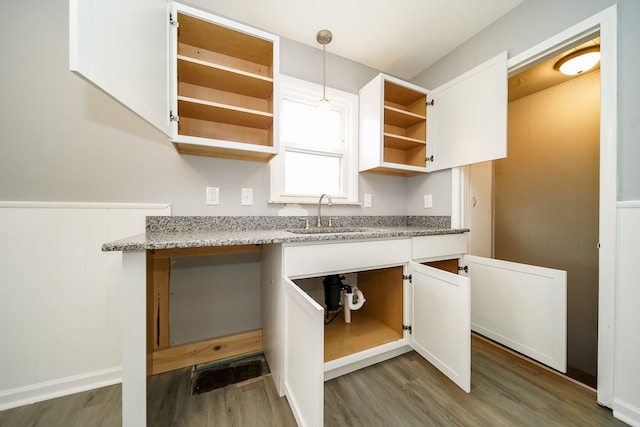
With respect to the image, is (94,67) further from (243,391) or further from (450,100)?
(450,100)

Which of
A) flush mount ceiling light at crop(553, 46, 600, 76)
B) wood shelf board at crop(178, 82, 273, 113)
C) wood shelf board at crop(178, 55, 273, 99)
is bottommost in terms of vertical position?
wood shelf board at crop(178, 82, 273, 113)

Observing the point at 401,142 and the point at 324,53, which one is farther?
the point at 401,142

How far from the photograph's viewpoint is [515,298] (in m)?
1.51

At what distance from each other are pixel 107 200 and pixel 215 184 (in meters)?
0.58

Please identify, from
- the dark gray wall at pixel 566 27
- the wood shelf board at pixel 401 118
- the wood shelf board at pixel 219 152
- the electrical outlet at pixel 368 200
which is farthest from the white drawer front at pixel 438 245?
the wood shelf board at pixel 219 152

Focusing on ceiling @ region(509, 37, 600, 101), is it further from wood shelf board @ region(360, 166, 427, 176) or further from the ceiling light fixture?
the ceiling light fixture

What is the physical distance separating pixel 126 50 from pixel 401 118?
75.3 inches

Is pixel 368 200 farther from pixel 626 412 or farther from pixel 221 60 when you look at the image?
pixel 626 412

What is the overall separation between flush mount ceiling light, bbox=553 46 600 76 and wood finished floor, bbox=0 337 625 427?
2258 mm

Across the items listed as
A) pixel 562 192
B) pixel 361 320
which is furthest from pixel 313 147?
pixel 562 192

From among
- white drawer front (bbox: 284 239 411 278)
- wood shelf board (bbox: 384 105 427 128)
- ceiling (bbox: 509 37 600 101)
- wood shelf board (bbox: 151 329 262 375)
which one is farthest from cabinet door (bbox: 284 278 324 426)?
ceiling (bbox: 509 37 600 101)

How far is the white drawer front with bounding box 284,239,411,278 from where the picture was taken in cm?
118

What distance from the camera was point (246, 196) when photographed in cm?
163

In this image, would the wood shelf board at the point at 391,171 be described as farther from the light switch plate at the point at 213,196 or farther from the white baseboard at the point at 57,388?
the white baseboard at the point at 57,388
